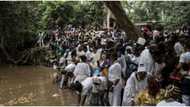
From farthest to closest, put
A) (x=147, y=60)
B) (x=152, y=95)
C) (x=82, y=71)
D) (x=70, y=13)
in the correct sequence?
1. (x=70, y=13)
2. (x=82, y=71)
3. (x=147, y=60)
4. (x=152, y=95)

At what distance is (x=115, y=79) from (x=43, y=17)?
2360 cm

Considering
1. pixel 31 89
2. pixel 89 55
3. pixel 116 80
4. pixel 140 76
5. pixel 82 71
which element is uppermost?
pixel 140 76

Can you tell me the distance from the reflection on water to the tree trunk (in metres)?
2.78

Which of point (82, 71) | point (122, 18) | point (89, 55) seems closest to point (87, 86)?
point (82, 71)

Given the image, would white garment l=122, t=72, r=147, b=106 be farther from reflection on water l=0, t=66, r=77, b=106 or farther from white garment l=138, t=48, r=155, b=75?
reflection on water l=0, t=66, r=77, b=106

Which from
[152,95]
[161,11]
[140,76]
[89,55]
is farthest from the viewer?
[161,11]

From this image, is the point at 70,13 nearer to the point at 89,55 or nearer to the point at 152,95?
the point at 89,55

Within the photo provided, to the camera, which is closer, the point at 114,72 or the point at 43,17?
the point at 114,72

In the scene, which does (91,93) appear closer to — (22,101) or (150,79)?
(150,79)

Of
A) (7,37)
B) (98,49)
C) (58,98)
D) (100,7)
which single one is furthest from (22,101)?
(100,7)

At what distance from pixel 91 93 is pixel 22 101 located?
4481mm

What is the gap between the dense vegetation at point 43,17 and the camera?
24047 millimetres

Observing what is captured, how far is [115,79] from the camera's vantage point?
9969 millimetres

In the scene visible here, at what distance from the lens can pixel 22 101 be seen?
14.6 metres
